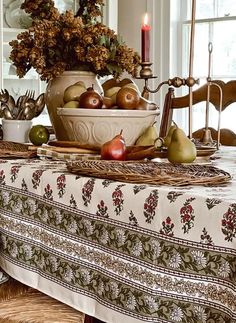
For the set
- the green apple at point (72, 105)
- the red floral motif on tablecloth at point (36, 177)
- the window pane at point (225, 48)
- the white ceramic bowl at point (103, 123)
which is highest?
the window pane at point (225, 48)

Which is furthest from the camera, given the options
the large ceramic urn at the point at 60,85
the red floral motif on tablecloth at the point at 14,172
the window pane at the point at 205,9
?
the window pane at the point at 205,9

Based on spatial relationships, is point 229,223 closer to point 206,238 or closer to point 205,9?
point 206,238

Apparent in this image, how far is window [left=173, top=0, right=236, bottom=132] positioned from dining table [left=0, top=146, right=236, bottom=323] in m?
2.55

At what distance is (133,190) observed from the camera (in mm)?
1018

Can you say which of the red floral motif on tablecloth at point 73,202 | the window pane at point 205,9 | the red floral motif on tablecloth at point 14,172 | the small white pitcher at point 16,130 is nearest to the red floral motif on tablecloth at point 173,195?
the red floral motif on tablecloth at point 73,202

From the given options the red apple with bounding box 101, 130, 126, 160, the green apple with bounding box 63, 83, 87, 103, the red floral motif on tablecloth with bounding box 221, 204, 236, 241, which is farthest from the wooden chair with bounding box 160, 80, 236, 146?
the red floral motif on tablecloth with bounding box 221, 204, 236, 241

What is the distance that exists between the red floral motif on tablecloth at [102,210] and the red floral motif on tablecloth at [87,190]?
3 centimetres

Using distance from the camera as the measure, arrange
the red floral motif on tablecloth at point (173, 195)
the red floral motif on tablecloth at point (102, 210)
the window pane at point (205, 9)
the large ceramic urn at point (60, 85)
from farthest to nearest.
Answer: the window pane at point (205, 9) → the large ceramic urn at point (60, 85) → the red floral motif on tablecloth at point (102, 210) → the red floral motif on tablecloth at point (173, 195)

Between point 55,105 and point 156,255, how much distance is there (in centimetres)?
95

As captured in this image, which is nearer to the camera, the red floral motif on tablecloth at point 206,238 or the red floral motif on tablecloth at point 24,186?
the red floral motif on tablecloth at point 206,238

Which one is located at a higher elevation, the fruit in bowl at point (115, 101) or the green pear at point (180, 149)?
the fruit in bowl at point (115, 101)

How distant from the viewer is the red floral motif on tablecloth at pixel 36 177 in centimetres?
123

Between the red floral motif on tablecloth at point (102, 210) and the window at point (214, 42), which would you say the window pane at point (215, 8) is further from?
the red floral motif on tablecloth at point (102, 210)

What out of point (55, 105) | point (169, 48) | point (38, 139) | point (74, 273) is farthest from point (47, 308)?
point (169, 48)
